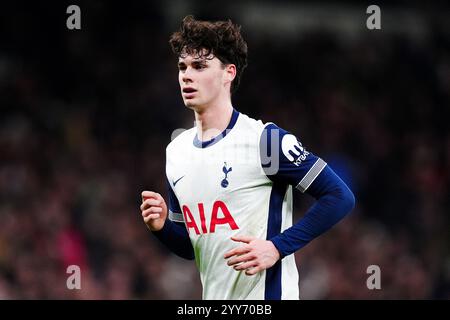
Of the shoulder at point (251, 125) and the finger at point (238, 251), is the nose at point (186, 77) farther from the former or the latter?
the finger at point (238, 251)

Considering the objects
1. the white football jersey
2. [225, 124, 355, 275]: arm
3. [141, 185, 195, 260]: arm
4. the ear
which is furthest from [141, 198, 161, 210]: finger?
the ear

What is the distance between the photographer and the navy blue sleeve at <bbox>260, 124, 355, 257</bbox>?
4.57 meters

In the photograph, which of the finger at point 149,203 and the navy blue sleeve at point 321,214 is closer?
the navy blue sleeve at point 321,214

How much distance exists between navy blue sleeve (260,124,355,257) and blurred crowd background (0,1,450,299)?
16.5 ft

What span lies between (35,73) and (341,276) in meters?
5.02

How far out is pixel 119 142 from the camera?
11.8 metres

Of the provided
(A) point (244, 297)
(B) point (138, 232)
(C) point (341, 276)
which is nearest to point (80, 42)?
(B) point (138, 232)

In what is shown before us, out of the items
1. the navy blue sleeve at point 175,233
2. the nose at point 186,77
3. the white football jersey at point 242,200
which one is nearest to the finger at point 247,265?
the white football jersey at point 242,200

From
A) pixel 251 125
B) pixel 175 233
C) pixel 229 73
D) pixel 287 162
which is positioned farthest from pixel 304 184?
pixel 175 233

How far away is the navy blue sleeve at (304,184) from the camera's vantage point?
4.57 metres

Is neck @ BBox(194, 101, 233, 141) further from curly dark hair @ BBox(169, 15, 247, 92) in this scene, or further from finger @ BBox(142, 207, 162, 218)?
finger @ BBox(142, 207, 162, 218)

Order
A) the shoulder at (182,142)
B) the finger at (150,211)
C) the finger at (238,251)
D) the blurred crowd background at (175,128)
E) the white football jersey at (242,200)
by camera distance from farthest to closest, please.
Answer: the blurred crowd background at (175,128)
the shoulder at (182,142)
the finger at (150,211)
the white football jersey at (242,200)
the finger at (238,251)

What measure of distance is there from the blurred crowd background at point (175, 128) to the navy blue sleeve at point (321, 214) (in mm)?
5062

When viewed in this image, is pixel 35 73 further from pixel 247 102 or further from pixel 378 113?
pixel 378 113
